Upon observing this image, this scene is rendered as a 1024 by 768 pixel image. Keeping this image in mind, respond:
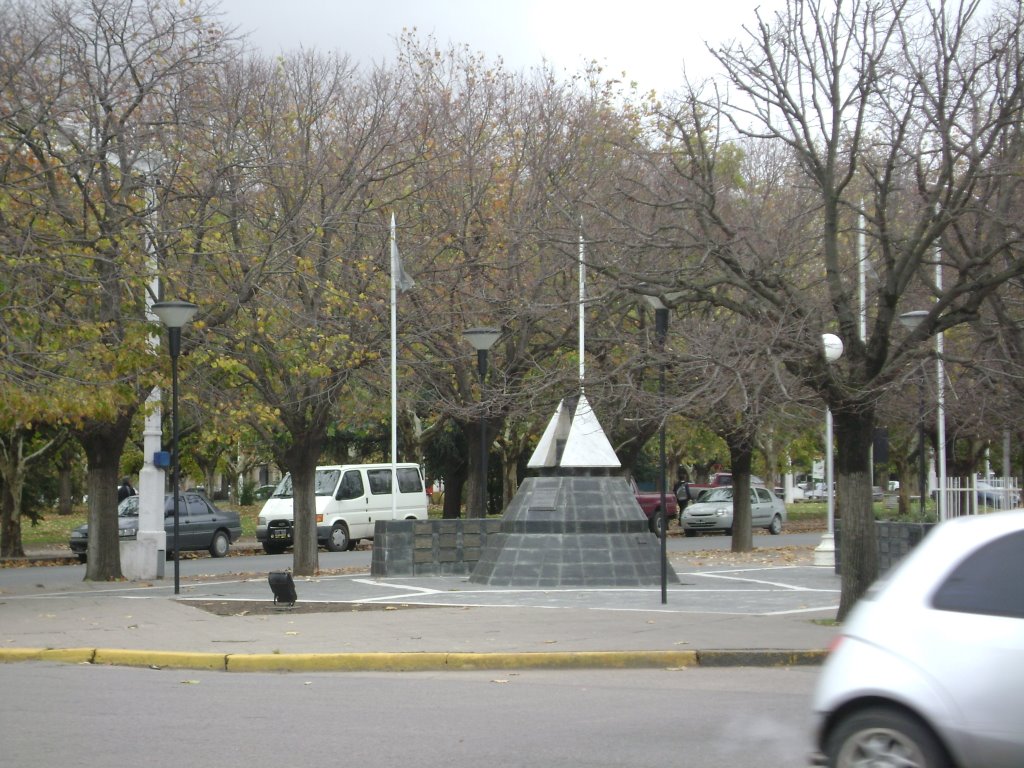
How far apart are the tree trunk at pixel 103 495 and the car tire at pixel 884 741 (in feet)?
59.2

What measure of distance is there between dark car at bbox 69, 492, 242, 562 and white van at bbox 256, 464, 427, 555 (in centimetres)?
90

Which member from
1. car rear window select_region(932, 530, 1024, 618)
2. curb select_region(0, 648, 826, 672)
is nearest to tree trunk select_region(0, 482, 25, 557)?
curb select_region(0, 648, 826, 672)

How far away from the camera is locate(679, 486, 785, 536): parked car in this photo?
43.4m

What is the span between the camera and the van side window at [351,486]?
36.2 metres

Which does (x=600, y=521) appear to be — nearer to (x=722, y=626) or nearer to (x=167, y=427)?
(x=722, y=626)

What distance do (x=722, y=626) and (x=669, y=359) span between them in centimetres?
299

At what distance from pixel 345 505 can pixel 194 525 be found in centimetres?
436

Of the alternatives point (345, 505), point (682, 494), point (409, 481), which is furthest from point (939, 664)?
point (682, 494)

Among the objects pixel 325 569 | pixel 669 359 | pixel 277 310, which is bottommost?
pixel 325 569

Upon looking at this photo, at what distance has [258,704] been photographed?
9.69m

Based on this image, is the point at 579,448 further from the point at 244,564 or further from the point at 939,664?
the point at 939,664

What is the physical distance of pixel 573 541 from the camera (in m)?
19.5

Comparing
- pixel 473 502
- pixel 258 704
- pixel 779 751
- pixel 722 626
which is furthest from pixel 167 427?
pixel 779 751

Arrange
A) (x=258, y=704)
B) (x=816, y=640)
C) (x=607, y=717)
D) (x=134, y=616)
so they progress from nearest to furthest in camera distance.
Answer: (x=607, y=717) < (x=258, y=704) < (x=816, y=640) < (x=134, y=616)
